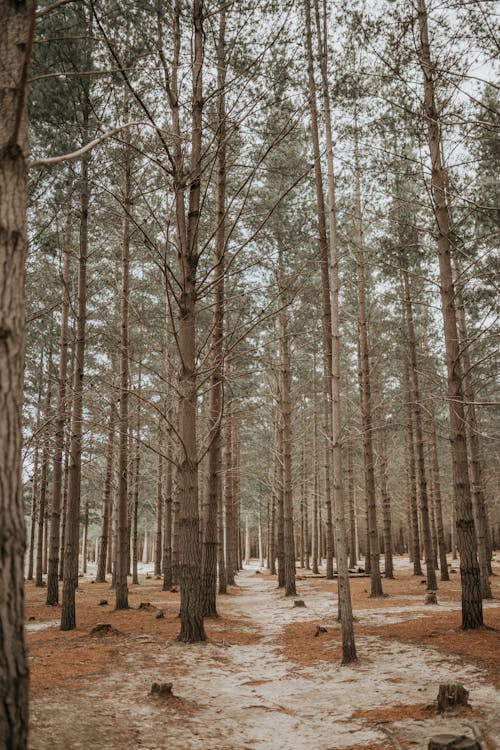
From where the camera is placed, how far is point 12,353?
2.78 meters

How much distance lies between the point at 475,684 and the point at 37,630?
755cm

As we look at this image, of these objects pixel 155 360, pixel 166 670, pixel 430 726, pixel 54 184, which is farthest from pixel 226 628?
pixel 155 360

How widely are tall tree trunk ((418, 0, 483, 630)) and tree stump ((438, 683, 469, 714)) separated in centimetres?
361

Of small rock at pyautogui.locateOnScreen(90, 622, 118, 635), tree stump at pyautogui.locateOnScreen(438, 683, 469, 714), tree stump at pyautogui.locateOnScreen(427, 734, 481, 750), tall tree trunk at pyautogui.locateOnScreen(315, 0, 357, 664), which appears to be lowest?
small rock at pyautogui.locateOnScreen(90, 622, 118, 635)

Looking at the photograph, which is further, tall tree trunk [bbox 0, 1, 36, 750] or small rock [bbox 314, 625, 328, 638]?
small rock [bbox 314, 625, 328, 638]

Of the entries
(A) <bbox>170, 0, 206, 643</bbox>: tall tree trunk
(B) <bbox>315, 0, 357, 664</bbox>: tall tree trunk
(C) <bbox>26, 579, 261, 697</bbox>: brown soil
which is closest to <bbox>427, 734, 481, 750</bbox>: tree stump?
(B) <bbox>315, 0, 357, 664</bbox>: tall tree trunk

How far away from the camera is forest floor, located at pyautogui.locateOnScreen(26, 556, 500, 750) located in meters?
4.36

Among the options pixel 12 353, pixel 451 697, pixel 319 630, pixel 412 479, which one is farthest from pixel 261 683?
pixel 412 479

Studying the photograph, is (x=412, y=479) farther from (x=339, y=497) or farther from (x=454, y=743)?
(x=454, y=743)

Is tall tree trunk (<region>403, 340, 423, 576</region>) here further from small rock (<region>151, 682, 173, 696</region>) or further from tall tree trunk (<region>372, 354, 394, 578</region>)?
small rock (<region>151, 682, 173, 696</region>)

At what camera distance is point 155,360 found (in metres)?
21.5

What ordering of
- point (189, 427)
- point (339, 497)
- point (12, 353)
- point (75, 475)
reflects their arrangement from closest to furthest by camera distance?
point (12, 353) → point (339, 497) → point (189, 427) → point (75, 475)

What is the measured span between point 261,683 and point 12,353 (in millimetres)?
5213

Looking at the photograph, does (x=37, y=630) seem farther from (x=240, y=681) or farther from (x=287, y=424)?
(x=287, y=424)
